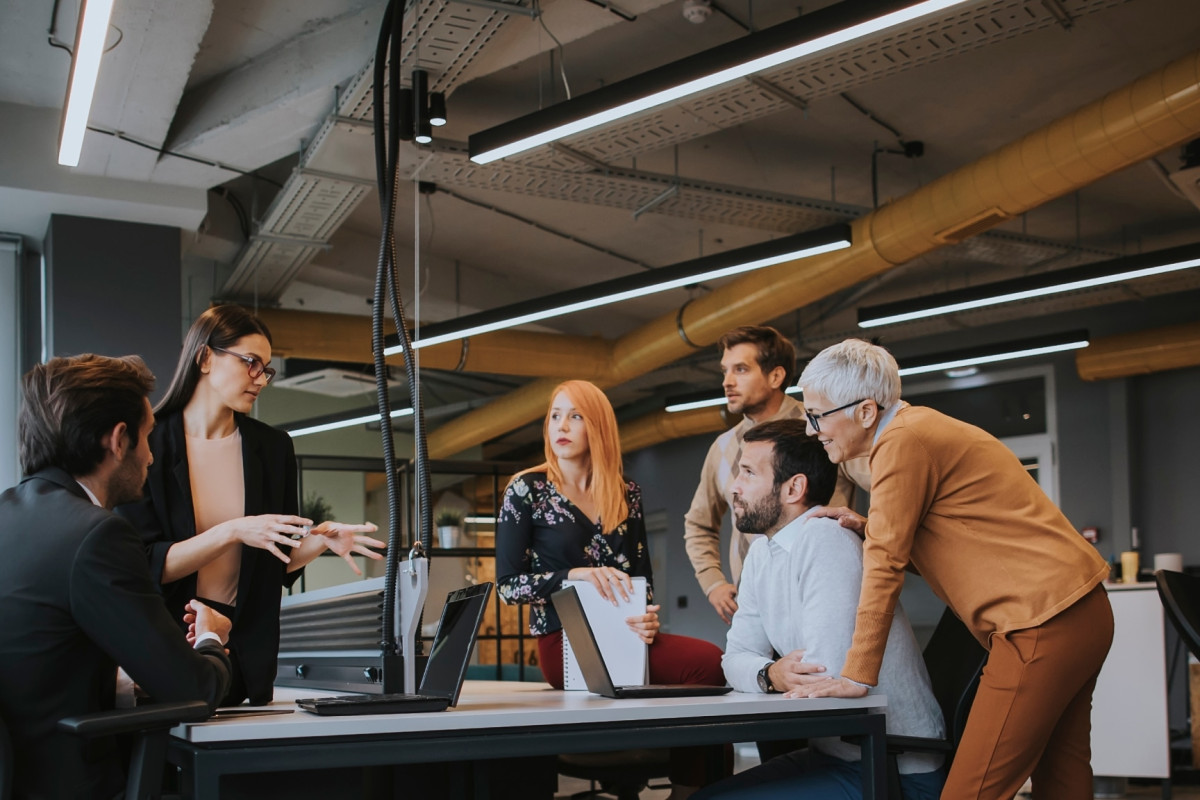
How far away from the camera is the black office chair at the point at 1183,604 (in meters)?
2.81

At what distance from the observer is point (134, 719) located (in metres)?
1.58

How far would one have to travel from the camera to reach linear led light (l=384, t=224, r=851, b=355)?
594 centimetres

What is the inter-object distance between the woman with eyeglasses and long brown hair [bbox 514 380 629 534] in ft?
A: 2.41

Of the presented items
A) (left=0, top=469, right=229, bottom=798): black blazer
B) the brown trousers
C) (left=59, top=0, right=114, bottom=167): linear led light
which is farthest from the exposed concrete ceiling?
(left=0, top=469, right=229, bottom=798): black blazer

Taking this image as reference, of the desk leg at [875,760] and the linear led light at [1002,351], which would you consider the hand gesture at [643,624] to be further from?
the linear led light at [1002,351]

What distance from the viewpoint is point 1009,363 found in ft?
31.4

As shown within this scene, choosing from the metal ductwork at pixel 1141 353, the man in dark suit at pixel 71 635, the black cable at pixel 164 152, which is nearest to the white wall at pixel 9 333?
the black cable at pixel 164 152

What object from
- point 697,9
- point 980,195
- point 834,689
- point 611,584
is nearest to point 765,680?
point 834,689

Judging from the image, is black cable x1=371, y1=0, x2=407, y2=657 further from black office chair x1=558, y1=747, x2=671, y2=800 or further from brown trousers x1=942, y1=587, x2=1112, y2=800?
black office chair x1=558, y1=747, x2=671, y2=800

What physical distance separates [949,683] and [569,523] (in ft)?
3.16

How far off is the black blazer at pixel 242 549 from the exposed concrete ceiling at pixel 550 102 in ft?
7.95

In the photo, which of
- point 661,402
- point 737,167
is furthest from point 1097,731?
point 661,402

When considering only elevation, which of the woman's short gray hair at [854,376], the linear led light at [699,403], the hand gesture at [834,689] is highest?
the linear led light at [699,403]

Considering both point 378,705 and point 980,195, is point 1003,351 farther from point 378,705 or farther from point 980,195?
point 378,705
